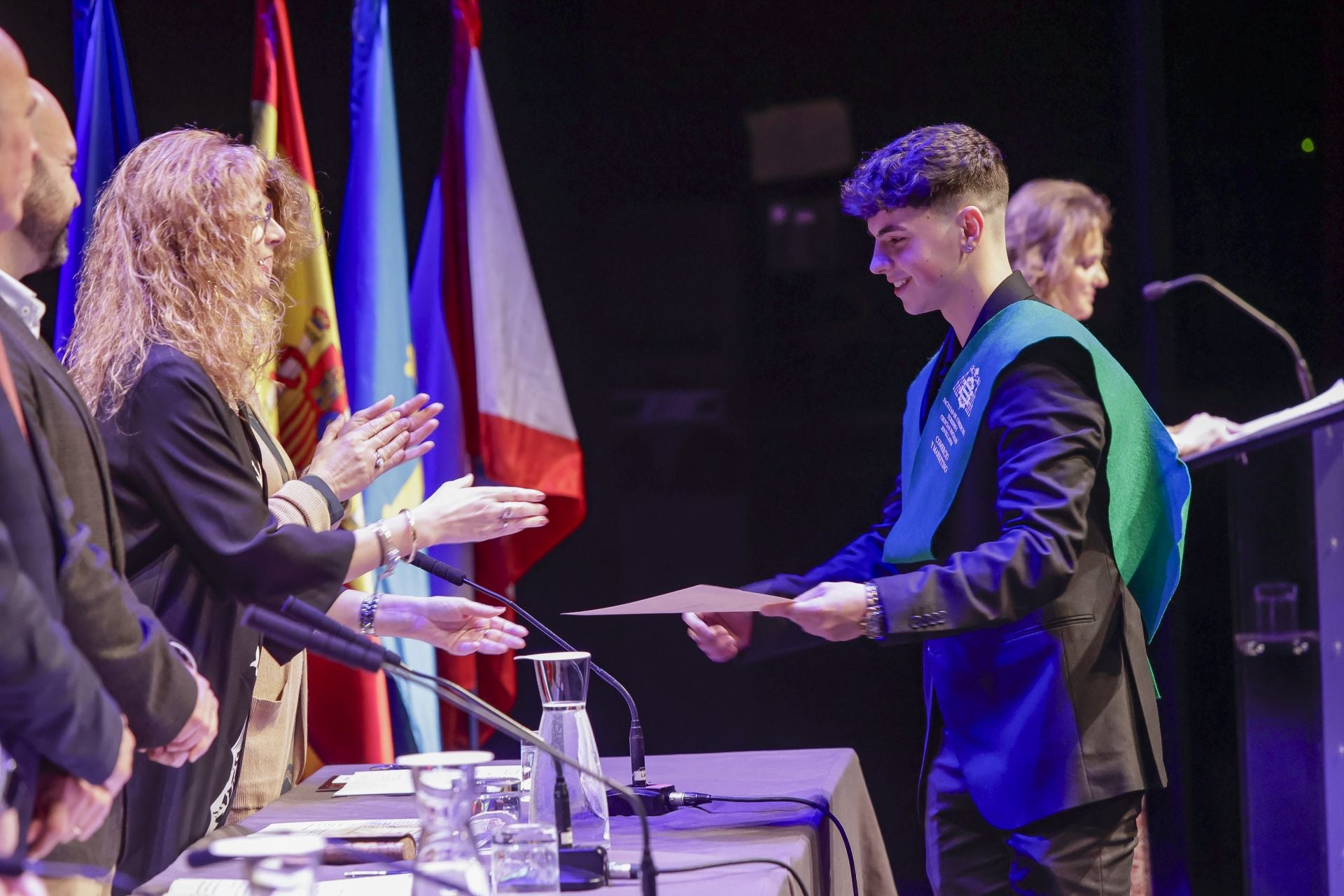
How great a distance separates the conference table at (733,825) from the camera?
1.40 metres

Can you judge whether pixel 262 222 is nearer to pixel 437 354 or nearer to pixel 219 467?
pixel 219 467

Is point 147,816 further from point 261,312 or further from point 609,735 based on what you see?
point 609,735

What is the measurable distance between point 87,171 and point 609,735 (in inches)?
88.1

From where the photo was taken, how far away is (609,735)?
401 centimetres

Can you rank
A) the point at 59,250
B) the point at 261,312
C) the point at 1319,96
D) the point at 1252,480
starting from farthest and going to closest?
the point at 1319,96 < the point at 1252,480 < the point at 261,312 < the point at 59,250

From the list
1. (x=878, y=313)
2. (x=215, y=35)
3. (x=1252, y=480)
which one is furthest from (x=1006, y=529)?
(x=215, y=35)

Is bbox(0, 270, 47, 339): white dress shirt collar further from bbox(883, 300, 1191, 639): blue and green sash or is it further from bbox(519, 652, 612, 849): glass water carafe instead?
bbox(883, 300, 1191, 639): blue and green sash

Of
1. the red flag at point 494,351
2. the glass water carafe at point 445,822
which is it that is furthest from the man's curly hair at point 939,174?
the red flag at point 494,351

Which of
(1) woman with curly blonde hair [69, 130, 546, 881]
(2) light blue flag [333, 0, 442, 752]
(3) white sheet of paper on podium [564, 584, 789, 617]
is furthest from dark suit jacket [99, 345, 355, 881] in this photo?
(2) light blue flag [333, 0, 442, 752]

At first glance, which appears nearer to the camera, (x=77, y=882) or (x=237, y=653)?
(x=77, y=882)

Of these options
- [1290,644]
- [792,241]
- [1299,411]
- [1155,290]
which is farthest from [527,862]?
[792,241]

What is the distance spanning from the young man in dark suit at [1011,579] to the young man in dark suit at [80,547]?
0.84 m

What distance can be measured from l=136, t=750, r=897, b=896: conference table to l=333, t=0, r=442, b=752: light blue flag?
1.20 metres

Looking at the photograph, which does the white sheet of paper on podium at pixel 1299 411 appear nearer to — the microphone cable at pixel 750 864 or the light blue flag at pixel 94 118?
the microphone cable at pixel 750 864
